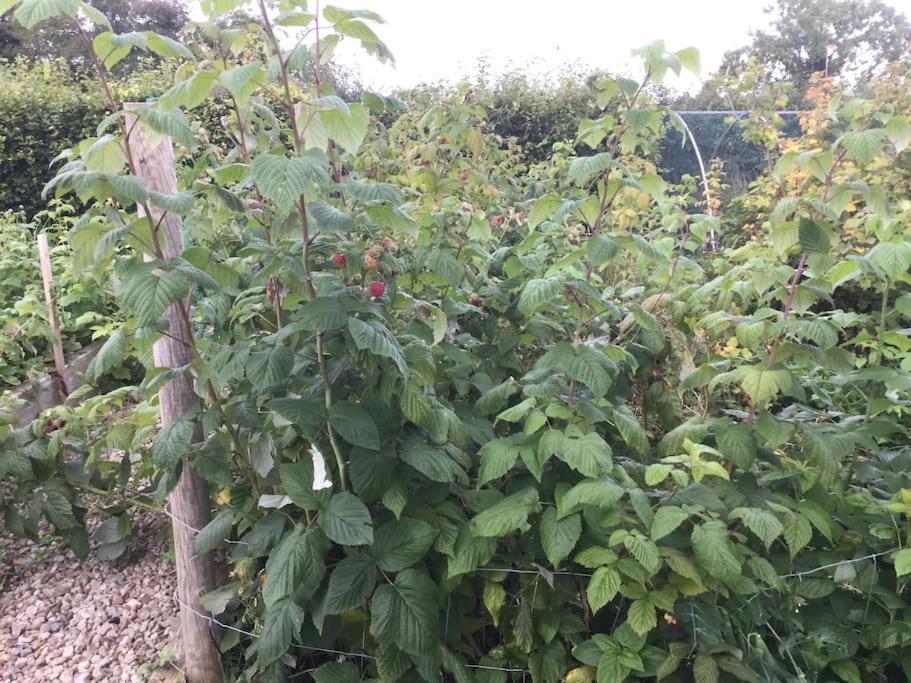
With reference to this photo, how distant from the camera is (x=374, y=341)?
50.8 inches

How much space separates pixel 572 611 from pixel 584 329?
0.82m

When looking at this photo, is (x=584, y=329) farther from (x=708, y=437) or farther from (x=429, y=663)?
(x=429, y=663)

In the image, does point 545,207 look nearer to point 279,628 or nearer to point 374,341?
point 374,341

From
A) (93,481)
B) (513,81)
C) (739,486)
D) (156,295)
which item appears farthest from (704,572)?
(513,81)

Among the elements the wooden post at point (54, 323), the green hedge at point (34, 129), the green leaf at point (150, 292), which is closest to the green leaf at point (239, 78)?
the green leaf at point (150, 292)

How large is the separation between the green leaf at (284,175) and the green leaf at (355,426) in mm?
500

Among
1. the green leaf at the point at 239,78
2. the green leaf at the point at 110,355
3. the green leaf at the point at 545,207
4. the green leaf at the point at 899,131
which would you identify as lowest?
the green leaf at the point at 110,355

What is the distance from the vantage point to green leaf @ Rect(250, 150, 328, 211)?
1157 millimetres

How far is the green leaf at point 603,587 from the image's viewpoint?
1320 millimetres

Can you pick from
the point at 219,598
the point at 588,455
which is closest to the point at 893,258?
the point at 588,455

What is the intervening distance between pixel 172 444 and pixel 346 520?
539mm

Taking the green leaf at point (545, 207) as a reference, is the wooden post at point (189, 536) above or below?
below

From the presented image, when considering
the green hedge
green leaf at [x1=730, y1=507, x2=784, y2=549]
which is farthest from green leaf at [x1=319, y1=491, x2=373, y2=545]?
the green hedge

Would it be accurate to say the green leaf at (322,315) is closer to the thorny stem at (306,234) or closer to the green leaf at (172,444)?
the thorny stem at (306,234)
